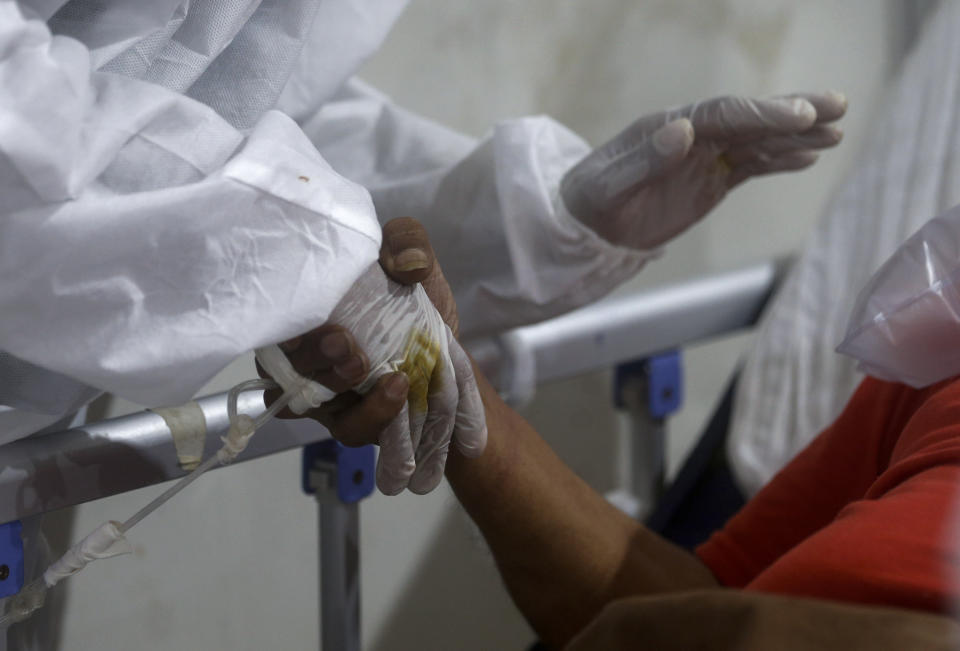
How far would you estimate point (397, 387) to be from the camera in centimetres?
52

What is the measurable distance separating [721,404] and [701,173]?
1.60 feet

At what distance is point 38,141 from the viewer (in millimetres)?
446

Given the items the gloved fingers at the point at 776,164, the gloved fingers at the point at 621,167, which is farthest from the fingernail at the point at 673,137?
the gloved fingers at the point at 776,164

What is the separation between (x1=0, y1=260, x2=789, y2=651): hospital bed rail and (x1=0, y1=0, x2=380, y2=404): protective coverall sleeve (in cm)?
15

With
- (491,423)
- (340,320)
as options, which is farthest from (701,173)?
(340,320)

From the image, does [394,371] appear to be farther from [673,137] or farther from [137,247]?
[673,137]

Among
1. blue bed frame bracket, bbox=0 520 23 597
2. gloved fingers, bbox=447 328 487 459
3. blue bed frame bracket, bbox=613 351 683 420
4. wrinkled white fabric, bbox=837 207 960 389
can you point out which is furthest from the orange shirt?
blue bed frame bracket, bbox=0 520 23 597

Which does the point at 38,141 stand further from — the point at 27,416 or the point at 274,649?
the point at 274,649

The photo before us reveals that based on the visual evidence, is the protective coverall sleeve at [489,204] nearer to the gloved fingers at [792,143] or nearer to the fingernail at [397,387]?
the gloved fingers at [792,143]

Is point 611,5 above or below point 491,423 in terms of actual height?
above

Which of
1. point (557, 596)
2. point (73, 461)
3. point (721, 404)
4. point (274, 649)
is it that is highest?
point (73, 461)

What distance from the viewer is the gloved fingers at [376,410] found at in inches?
20.3

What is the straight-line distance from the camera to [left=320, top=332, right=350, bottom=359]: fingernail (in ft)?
1.64

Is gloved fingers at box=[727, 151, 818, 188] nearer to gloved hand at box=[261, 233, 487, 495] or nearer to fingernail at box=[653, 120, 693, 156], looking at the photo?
fingernail at box=[653, 120, 693, 156]
